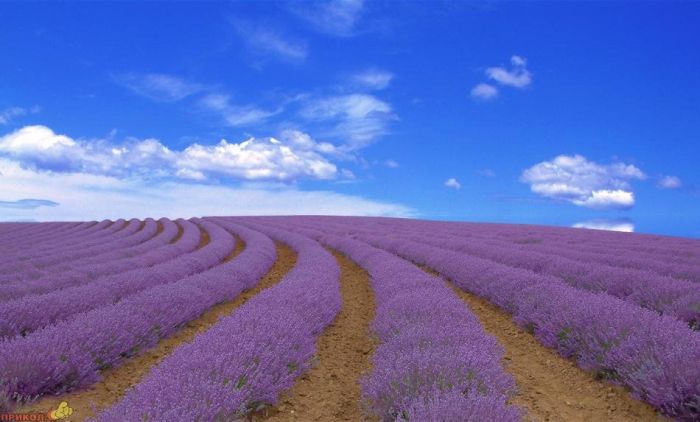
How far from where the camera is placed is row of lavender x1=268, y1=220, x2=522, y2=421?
8.89 ft

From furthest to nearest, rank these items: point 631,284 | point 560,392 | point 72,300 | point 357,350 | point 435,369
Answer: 1. point 631,284
2. point 72,300
3. point 357,350
4. point 560,392
5. point 435,369

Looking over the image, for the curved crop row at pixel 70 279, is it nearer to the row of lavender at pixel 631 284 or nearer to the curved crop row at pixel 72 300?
the curved crop row at pixel 72 300

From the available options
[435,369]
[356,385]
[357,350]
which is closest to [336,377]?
[356,385]

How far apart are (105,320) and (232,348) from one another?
6.26ft

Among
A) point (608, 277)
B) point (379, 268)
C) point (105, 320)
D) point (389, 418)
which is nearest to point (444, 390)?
point (389, 418)

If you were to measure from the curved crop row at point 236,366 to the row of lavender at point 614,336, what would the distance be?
2757 millimetres

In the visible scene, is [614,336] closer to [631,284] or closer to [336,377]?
[336,377]

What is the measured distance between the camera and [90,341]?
15.0 feet

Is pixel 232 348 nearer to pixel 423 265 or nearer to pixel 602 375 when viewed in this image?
pixel 602 375

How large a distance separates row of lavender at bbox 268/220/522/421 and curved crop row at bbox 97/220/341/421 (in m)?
0.78

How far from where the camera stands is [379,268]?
378 inches

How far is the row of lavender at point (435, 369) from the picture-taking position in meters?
2.71

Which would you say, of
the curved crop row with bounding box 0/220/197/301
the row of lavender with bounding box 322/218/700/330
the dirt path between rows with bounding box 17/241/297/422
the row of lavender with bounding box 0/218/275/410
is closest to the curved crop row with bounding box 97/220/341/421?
the dirt path between rows with bounding box 17/241/297/422

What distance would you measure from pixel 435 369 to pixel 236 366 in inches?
57.3
